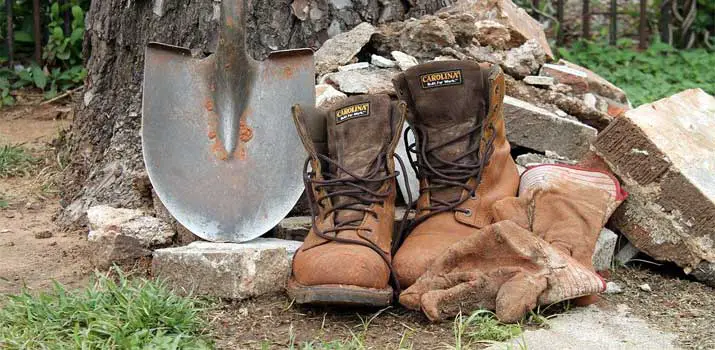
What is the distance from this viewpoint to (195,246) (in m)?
2.81

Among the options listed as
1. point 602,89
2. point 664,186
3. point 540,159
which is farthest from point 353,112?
point 602,89

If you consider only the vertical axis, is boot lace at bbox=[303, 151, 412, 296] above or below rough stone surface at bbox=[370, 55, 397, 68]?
below

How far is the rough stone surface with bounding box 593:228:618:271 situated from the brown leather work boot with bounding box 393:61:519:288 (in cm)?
31

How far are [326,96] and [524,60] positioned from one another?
2.63ft

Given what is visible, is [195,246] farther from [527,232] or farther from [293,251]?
[527,232]

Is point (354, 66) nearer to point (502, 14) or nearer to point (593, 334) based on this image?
point (502, 14)

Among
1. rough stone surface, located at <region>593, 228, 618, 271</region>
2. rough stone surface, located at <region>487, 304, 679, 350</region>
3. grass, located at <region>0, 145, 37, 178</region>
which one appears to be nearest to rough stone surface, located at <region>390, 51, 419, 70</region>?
rough stone surface, located at <region>593, 228, 618, 271</region>

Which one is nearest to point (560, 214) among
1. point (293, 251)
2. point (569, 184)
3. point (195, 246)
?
point (569, 184)

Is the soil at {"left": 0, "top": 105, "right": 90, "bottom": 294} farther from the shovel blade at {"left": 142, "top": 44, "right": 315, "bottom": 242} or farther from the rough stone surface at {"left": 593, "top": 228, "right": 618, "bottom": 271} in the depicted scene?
the rough stone surface at {"left": 593, "top": 228, "right": 618, "bottom": 271}

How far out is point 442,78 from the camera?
9.35 feet

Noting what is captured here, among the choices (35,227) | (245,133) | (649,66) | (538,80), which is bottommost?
(35,227)

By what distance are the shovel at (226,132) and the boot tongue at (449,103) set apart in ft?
1.24

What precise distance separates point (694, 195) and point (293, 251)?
116cm

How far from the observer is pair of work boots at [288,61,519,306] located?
8.87 ft
